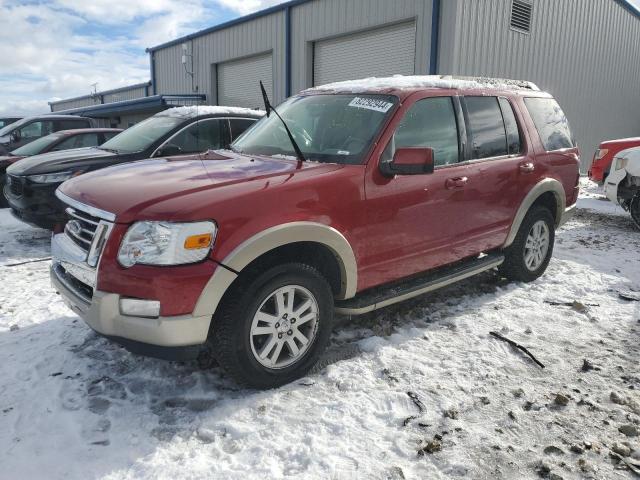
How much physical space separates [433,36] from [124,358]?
1085 cm

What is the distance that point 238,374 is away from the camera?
2.87 m

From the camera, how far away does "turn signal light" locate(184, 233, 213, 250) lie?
2588 mm

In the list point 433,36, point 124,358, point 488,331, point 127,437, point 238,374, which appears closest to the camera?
point 127,437

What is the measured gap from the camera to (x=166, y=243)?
2.59 meters

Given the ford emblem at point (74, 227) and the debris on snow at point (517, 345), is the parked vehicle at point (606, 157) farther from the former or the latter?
the ford emblem at point (74, 227)

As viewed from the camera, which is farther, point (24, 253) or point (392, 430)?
point (24, 253)

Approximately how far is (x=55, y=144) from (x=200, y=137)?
366cm

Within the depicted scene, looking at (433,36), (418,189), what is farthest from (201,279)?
(433,36)

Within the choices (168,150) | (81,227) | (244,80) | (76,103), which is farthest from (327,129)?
(76,103)

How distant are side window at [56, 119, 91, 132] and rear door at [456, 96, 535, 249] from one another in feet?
33.8

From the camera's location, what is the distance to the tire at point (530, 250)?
489 centimetres

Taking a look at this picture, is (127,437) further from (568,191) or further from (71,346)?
(568,191)

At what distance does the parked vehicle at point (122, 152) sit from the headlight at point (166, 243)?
3363mm

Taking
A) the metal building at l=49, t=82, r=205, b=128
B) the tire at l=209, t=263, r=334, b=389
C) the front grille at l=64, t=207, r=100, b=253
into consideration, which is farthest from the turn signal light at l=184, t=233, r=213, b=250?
the metal building at l=49, t=82, r=205, b=128
